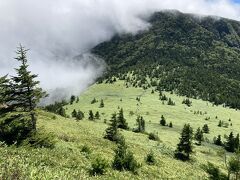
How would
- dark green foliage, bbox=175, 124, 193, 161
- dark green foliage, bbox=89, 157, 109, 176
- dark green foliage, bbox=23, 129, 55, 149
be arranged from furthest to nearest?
dark green foliage, bbox=175, 124, 193, 161 → dark green foliage, bbox=23, 129, 55, 149 → dark green foliage, bbox=89, 157, 109, 176

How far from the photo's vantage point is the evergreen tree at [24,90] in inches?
1804

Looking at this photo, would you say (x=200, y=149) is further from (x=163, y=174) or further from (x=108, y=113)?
(x=108, y=113)

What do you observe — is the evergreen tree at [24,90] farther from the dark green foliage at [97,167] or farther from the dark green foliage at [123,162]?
the dark green foliage at [97,167]

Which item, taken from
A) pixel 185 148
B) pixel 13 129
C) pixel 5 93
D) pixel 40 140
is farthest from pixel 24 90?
pixel 185 148

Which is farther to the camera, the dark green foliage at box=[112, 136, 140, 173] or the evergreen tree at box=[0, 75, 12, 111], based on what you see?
the evergreen tree at box=[0, 75, 12, 111]

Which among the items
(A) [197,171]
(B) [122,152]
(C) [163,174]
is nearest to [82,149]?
(B) [122,152]

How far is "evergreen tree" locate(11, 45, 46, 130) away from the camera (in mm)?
45828

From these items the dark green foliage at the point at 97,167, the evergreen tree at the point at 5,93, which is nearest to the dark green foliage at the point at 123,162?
→ the dark green foliage at the point at 97,167

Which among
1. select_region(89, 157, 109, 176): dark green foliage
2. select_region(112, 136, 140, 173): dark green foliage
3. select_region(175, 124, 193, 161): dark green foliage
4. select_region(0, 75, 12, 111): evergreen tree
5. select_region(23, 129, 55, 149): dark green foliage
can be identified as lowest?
select_region(175, 124, 193, 161): dark green foliage

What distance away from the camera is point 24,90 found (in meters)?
46.7

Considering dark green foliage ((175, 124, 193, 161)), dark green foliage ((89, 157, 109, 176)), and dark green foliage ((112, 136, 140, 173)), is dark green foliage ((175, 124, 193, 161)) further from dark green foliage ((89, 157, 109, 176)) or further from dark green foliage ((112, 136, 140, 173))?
dark green foliage ((89, 157, 109, 176))

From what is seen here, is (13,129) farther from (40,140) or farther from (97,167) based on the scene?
(97,167)

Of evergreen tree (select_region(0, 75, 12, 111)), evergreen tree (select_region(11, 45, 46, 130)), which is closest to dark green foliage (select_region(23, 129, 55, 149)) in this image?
evergreen tree (select_region(11, 45, 46, 130))

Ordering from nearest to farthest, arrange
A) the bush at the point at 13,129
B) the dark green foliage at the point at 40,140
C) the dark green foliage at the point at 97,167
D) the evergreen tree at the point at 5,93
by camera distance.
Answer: the dark green foliage at the point at 97,167 < the dark green foliage at the point at 40,140 < the bush at the point at 13,129 < the evergreen tree at the point at 5,93
